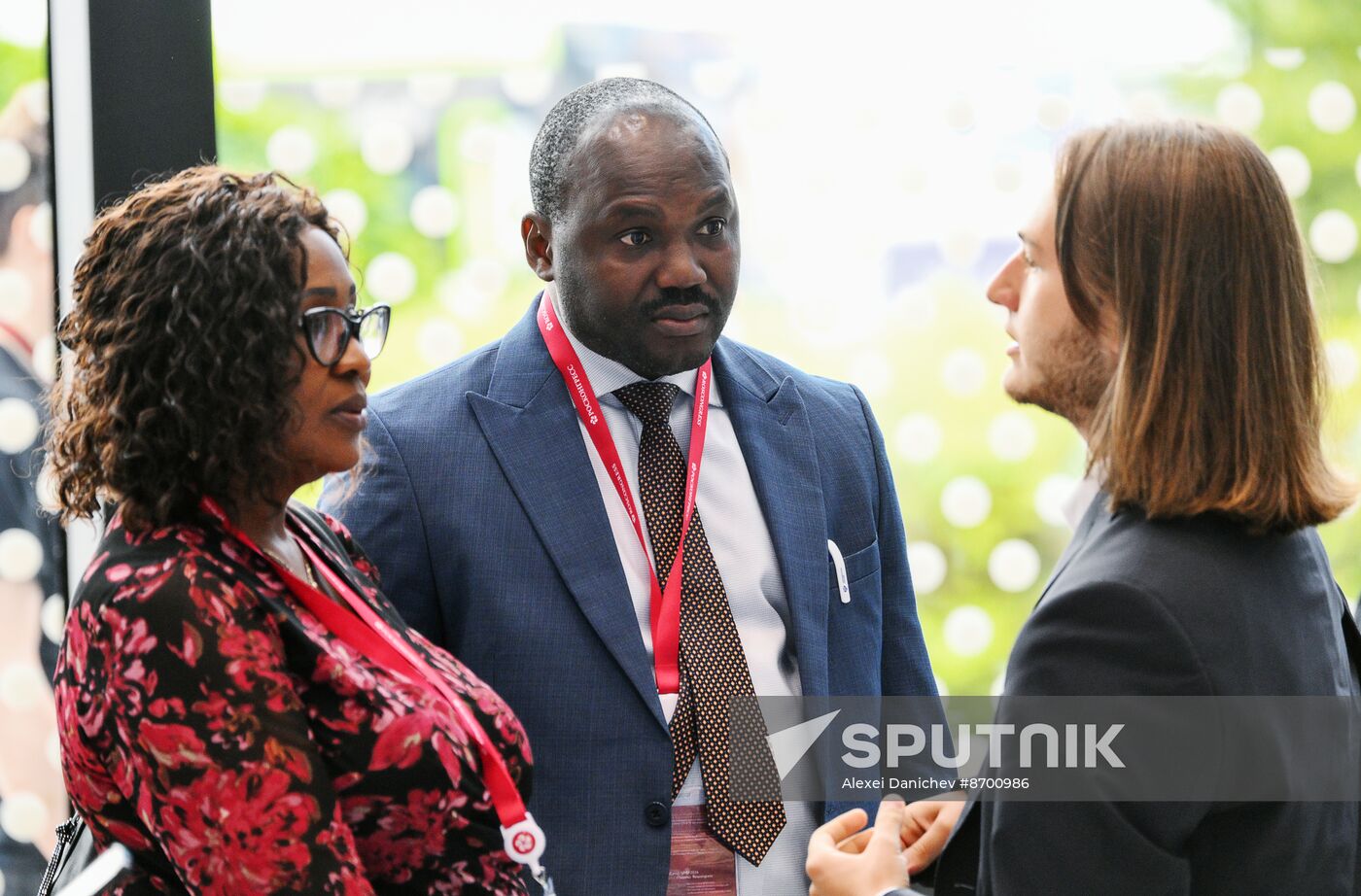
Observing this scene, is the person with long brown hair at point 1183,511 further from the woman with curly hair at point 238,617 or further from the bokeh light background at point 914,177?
the bokeh light background at point 914,177

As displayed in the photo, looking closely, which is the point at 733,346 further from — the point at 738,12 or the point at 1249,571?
the point at 1249,571

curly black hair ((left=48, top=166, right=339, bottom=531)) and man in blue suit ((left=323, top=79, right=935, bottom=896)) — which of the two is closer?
curly black hair ((left=48, top=166, right=339, bottom=531))

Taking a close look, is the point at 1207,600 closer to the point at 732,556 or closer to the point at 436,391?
the point at 732,556

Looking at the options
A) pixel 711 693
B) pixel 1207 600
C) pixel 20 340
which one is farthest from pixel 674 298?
pixel 20 340

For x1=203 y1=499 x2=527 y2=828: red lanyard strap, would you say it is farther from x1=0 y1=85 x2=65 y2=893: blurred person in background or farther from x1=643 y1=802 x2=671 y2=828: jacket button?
x1=0 y1=85 x2=65 y2=893: blurred person in background

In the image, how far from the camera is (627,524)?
2043 mm

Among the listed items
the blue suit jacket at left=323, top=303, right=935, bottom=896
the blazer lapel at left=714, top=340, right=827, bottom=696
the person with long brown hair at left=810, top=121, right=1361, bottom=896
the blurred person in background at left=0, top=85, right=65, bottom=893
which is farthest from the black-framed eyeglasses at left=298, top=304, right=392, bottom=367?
the blurred person in background at left=0, top=85, right=65, bottom=893

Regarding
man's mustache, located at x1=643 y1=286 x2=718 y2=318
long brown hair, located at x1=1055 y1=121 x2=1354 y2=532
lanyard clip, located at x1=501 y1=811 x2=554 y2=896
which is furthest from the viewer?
man's mustache, located at x1=643 y1=286 x2=718 y2=318

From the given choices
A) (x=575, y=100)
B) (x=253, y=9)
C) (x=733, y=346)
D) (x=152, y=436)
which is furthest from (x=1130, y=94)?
(x=152, y=436)

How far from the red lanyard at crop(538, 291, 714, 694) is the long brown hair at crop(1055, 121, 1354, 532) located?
709mm

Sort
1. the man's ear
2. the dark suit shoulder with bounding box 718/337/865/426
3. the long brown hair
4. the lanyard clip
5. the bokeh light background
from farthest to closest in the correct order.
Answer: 1. the bokeh light background
2. the dark suit shoulder with bounding box 718/337/865/426
3. the man's ear
4. the lanyard clip
5. the long brown hair

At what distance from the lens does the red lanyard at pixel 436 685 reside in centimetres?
151

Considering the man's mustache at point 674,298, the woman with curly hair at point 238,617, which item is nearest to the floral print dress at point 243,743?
the woman with curly hair at point 238,617

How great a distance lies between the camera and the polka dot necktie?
1.92m
